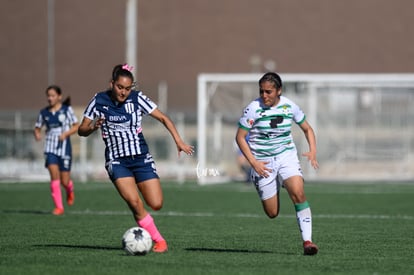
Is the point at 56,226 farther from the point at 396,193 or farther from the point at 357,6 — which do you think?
the point at 357,6

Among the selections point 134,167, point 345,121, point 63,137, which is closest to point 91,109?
point 134,167

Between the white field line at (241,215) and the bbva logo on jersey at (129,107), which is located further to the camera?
the white field line at (241,215)

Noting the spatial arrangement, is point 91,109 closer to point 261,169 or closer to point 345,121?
point 261,169

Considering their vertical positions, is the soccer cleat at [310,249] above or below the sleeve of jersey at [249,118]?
below

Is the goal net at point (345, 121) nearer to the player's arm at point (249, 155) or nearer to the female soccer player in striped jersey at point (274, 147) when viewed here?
the female soccer player in striped jersey at point (274, 147)

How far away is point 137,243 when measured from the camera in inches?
441

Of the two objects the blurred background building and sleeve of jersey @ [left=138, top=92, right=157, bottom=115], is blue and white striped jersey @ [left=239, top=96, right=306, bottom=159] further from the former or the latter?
the blurred background building

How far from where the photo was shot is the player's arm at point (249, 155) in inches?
460

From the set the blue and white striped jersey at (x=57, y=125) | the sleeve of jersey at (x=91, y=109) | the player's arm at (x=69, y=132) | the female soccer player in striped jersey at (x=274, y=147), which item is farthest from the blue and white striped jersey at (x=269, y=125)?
the blue and white striped jersey at (x=57, y=125)

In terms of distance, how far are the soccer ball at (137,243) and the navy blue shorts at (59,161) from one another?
26.3ft

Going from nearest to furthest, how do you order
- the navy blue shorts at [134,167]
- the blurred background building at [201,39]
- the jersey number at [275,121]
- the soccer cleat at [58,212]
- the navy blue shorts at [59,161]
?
1. the jersey number at [275,121]
2. the navy blue shorts at [134,167]
3. the soccer cleat at [58,212]
4. the navy blue shorts at [59,161]
5. the blurred background building at [201,39]

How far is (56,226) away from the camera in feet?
51.5

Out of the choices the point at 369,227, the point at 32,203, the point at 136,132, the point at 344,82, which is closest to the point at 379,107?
the point at 344,82

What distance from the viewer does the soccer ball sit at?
1121 cm
